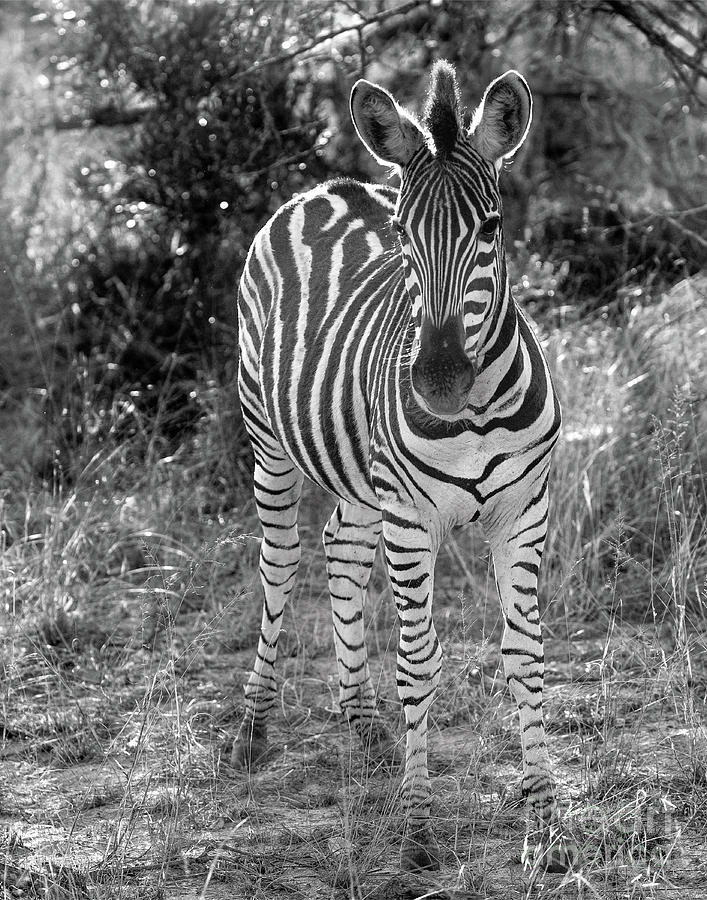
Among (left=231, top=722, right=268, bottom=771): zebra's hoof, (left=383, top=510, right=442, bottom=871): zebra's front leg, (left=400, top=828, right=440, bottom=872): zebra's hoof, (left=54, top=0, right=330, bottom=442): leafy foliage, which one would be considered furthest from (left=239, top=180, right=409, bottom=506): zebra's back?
(left=54, top=0, right=330, bottom=442): leafy foliage

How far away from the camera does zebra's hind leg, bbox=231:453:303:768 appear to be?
4895 mm

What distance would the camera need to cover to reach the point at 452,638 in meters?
5.34

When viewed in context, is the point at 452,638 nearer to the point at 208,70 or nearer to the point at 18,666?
the point at 18,666

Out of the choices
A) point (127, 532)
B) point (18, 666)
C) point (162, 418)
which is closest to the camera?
point (18, 666)

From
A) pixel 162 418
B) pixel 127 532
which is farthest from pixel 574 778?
pixel 162 418

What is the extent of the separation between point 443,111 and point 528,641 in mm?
1690

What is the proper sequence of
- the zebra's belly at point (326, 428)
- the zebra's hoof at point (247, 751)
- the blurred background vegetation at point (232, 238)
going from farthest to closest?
the blurred background vegetation at point (232, 238), the zebra's hoof at point (247, 751), the zebra's belly at point (326, 428)

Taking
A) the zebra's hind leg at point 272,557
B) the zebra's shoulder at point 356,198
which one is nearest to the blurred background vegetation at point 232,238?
the zebra's hind leg at point 272,557

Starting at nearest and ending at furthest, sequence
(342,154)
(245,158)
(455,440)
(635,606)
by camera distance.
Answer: (455,440)
(635,606)
(245,158)
(342,154)

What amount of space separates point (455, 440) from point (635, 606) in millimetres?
2307

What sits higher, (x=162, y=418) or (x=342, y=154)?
(x=342, y=154)

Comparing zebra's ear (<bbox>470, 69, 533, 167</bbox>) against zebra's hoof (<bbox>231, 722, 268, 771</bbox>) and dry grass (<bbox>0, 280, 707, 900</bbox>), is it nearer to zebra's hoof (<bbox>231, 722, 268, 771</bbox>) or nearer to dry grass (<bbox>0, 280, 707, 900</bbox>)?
dry grass (<bbox>0, 280, 707, 900</bbox>)

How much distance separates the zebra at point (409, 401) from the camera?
11.1 ft

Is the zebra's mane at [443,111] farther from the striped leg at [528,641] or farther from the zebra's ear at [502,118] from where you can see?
the striped leg at [528,641]
